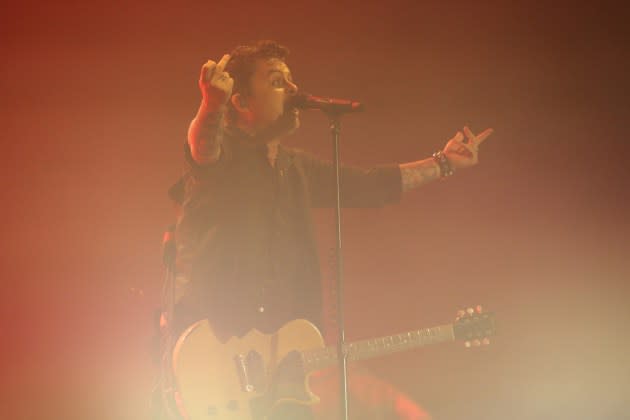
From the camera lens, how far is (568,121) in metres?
3.28

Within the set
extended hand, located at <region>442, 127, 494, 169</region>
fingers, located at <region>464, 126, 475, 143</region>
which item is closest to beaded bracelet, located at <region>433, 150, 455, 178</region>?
extended hand, located at <region>442, 127, 494, 169</region>

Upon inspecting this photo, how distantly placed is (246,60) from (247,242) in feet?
2.19

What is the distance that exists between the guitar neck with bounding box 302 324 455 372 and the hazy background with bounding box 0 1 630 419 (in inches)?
11.8

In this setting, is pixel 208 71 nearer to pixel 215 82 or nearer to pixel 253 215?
pixel 215 82

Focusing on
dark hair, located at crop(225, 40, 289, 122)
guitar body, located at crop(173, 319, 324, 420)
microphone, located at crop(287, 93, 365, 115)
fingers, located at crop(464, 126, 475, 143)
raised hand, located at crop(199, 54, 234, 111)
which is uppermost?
dark hair, located at crop(225, 40, 289, 122)

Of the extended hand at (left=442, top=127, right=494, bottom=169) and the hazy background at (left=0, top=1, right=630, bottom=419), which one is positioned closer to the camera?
the hazy background at (left=0, top=1, right=630, bottom=419)

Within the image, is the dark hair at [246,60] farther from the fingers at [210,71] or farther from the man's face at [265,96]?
the fingers at [210,71]

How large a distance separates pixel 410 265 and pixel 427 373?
0.44 metres

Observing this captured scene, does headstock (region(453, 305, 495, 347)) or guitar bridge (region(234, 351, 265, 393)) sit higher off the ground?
headstock (region(453, 305, 495, 347))

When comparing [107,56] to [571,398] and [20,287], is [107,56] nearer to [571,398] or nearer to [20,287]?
[20,287]

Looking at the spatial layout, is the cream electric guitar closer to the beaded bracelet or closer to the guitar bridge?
the guitar bridge

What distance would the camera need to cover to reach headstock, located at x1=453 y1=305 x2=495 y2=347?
2.63 metres

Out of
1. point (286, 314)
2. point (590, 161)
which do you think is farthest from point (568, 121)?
point (286, 314)

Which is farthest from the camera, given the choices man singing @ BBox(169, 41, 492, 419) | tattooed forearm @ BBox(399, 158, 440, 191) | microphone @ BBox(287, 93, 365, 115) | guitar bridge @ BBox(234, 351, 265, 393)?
tattooed forearm @ BBox(399, 158, 440, 191)
